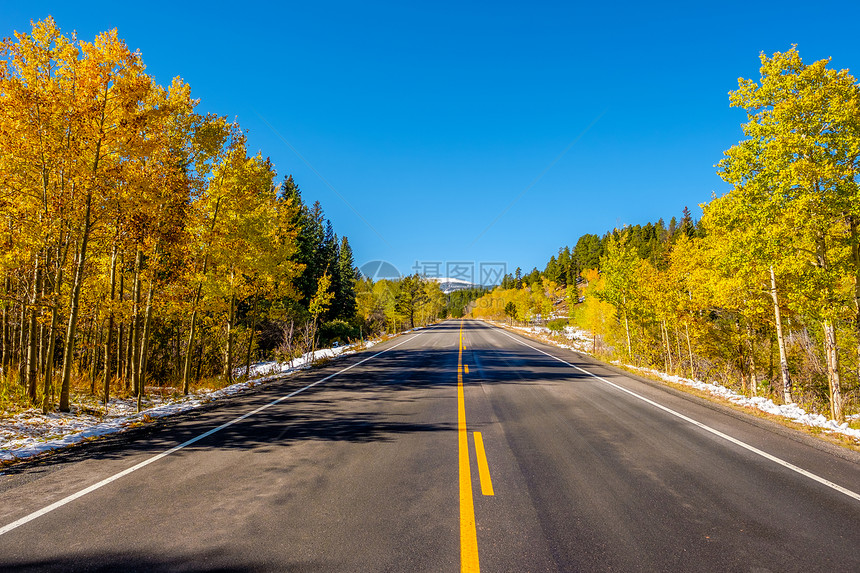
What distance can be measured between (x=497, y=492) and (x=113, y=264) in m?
12.2

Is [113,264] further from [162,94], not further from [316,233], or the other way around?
[316,233]

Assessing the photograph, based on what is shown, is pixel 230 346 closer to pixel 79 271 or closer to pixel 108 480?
pixel 79 271

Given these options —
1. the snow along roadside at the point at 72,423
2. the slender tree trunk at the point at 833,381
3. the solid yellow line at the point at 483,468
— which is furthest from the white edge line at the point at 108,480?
the slender tree trunk at the point at 833,381

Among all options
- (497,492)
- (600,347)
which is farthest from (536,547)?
(600,347)

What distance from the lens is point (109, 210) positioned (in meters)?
8.93

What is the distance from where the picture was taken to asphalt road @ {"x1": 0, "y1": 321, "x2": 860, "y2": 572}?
3188 mm

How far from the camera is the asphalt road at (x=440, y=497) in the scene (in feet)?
10.5

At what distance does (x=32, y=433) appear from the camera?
6922mm

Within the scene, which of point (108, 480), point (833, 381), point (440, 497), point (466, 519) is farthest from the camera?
point (833, 381)

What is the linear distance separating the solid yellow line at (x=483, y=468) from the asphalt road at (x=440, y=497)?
0.03m

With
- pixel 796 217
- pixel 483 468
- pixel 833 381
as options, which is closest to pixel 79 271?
pixel 483 468

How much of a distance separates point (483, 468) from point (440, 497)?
1017 millimetres

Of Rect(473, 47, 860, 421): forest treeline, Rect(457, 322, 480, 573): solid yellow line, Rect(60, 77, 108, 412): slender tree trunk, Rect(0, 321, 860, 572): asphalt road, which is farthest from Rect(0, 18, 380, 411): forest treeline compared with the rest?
Rect(473, 47, 860, 421): forest treeline

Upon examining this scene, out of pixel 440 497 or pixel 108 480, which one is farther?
pixel 108 480
